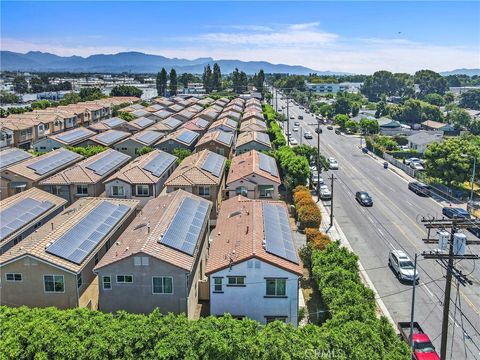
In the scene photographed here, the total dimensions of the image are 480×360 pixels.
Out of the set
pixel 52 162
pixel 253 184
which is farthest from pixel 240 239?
pixel 52 162

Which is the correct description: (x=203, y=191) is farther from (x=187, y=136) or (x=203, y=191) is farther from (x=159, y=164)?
(x=187, y=136)

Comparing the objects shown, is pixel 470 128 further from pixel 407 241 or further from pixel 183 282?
pixel 183 282

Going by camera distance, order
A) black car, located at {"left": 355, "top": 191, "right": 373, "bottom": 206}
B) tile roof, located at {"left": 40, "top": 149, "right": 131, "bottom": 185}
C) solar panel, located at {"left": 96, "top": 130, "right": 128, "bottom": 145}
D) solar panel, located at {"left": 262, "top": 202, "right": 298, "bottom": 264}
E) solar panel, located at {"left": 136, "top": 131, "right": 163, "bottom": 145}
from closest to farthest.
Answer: solar panel, located at {"left": 262, "top": 202, "right": 298, "bottom": 264}
tile roof, located at {"left": 40, "top": 149, "right": 131, "bottom": 185}
black car, located at {"left": 355, "top": 191, "right": 373, "bottom": 206}
solar panel, located at {"left": 136, "top": 131, "right": 163, "bottom": 145}
solar panel, located at {"left": 96, "top": 130, "right": 128, "bottom": 145}

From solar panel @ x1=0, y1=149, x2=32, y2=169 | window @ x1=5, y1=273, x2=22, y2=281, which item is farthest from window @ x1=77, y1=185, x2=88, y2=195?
window @ x1=5, y1=273, x2=22, y2=281

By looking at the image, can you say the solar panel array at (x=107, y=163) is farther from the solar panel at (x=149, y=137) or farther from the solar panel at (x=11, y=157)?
the solar panel at (x=149, y=137)

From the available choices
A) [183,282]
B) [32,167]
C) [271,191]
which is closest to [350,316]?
[183,282]

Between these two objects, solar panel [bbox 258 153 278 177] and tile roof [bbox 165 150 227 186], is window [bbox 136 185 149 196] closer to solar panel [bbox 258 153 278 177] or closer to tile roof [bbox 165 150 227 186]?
tile roof [bbox 165 150 227 186]
